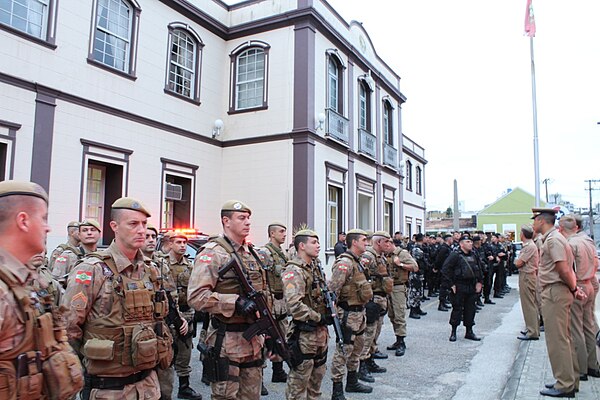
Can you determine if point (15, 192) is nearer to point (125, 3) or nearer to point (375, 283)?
point (375, 283)

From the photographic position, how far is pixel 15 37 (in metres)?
9.80

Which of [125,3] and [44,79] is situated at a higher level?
[125,3]

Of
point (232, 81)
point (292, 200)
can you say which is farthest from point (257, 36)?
point (292, 200)

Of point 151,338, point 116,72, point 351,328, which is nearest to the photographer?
point 151,338

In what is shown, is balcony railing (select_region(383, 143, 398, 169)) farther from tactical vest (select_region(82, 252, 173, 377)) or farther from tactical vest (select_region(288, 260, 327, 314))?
tactical vest (select_region(82, 252, 173, 377))

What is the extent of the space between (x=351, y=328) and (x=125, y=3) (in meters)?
11.1

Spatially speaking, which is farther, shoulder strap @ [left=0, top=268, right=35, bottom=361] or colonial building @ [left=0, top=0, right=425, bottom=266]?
colonial building @ [left=0, top=0, right=425, bottom=266]

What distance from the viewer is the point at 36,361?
2080 mm

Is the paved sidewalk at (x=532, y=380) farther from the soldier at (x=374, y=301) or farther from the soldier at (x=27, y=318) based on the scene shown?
the soldier at (x=27, y=318)

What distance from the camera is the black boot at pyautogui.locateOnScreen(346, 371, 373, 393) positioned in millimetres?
5828

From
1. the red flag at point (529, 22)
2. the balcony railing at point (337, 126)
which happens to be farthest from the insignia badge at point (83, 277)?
the red flag at point (529, 22)

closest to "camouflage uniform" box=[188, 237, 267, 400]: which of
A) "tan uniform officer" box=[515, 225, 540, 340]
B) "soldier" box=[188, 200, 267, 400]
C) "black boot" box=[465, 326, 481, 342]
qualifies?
"soldier" box=[188, 200, 267, 400]

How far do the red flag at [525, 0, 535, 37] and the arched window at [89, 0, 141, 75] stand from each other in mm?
A: 15677

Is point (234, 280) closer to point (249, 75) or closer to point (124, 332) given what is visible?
point (124, 332)
